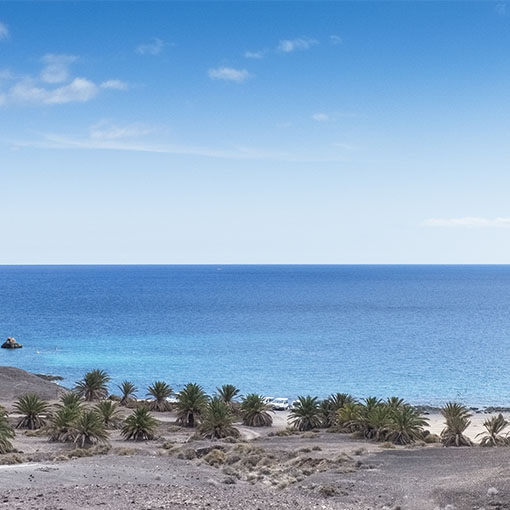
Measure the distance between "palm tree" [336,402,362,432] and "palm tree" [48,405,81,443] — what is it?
14.7 meters

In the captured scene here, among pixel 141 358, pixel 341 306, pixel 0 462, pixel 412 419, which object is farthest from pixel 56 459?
pixel 341 306

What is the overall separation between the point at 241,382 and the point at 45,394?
21550mm

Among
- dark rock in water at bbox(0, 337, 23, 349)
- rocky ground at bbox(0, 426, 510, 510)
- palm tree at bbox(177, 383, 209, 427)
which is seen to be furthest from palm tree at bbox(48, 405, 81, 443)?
dark rock in water at bbox(0, 337, 23, 349)

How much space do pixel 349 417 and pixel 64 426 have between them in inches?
609

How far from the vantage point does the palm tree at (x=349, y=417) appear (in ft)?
118

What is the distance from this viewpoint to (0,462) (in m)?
25.3

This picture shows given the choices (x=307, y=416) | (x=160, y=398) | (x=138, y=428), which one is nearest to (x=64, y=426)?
(x=138, y=428)

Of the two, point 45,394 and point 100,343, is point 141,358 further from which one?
point 45,394

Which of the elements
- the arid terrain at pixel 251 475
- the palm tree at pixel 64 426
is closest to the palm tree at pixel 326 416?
the arid terrain at pixel 251 475

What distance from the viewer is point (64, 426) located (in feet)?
108

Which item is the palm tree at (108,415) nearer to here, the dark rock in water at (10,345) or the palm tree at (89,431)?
the palm tree at (89,431)

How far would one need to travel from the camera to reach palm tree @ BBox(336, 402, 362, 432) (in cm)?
3597

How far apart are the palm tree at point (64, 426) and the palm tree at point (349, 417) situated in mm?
14653

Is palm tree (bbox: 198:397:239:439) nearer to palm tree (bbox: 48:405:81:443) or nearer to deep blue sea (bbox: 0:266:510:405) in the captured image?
palm tree (bbox: 48:405:81:443)
